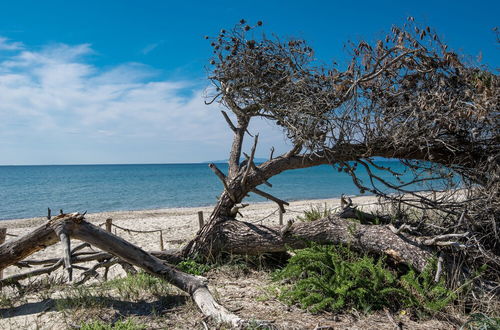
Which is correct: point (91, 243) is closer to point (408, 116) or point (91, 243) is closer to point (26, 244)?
point (26, 244)

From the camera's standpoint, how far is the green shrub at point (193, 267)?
598cm

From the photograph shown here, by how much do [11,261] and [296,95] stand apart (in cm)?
476

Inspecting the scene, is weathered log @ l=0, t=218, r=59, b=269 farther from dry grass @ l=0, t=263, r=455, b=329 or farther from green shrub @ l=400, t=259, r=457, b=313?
green shrub @ l=400, t=259, r=457, b=313

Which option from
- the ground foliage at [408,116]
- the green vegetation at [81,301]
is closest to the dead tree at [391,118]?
the ground foliage at [408,116]

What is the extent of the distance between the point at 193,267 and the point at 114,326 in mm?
2192

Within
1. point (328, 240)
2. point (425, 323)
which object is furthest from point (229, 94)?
point (425, 323)

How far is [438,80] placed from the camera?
212 inches

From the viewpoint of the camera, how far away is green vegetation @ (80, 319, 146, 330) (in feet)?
12.0

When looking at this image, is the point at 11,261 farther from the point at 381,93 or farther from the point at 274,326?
the point at 381,93

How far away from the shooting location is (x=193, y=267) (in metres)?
6.06

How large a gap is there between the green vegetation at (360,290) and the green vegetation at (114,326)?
1776 millimetres

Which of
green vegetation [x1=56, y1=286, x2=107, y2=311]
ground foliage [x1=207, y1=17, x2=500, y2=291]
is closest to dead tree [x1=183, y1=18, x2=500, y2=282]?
ground foliage [x1=207, y1=17, x2=500, y2=291]

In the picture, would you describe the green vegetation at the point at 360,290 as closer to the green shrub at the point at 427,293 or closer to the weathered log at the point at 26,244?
the green shrub at the point at 427,293

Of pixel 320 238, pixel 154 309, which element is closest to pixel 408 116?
pixel 320 238
